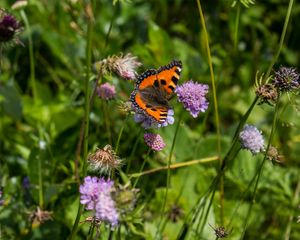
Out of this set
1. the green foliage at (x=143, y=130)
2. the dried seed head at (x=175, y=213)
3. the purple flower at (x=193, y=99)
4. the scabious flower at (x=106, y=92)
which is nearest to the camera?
the purple flower at (x=193, y=99)

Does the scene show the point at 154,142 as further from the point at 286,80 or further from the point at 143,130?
the point at 143,130

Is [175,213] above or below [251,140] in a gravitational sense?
below

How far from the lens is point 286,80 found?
136 centimetres

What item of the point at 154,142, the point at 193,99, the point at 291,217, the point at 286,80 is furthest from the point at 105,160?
the point at 291,217

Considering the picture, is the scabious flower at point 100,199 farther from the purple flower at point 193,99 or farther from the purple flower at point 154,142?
the purple flower at point 193,99

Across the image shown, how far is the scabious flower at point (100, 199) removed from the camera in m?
1.03

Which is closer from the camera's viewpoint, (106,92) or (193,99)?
(193,99)

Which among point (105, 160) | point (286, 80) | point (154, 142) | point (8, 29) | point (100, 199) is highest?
point (286, 80)

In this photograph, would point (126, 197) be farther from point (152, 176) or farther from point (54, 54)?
point (54, 54)

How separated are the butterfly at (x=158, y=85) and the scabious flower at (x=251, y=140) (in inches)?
9.3

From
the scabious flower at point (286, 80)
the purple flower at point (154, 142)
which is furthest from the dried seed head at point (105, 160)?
the scabious flower at point (286, 80)

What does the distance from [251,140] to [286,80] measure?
0.85 ft

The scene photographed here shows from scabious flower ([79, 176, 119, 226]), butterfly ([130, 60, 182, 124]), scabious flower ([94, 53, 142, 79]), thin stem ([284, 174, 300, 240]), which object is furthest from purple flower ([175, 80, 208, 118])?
thin stem ([284, 174, 300, 240])

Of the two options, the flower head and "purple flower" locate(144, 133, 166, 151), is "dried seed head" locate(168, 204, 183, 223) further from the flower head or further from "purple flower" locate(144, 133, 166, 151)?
the flower head
